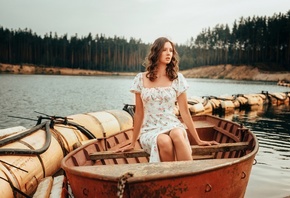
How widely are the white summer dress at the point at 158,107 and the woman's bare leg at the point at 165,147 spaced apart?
0.88 feet

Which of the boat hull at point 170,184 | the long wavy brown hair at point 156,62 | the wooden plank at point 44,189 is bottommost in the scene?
the wooden plank at point 44,189

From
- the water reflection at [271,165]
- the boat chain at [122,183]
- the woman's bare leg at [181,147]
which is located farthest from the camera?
the water reflection at [271,165]

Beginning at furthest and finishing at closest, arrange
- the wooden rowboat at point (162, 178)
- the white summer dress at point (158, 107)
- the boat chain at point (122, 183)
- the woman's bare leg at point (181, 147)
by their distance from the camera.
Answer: the white summer dress at point (158, 107) < the woman's bare leg at point (181, 147) < the wooden rowboat at point (162, 178) < the boat chain at point (122, 183)

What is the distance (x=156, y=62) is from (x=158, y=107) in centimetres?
69

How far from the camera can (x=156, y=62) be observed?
4723mm

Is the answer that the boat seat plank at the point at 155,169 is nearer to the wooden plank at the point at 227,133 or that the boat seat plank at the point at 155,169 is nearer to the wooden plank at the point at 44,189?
the wooden plank at the point at 44,189

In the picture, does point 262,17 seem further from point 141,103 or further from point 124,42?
point 141,103

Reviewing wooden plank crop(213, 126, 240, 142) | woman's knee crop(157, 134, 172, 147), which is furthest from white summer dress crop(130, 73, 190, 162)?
wooden plank crop(213, 126, 240, 142)

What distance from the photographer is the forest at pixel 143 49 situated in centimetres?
9050

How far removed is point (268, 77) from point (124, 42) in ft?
228

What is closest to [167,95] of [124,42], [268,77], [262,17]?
[268,77]

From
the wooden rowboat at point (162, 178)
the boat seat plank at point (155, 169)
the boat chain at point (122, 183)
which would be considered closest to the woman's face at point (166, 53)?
the wooden rowboat at point (162, 178)

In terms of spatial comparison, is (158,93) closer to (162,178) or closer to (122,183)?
(162,178)

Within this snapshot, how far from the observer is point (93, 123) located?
9359 millimetres
